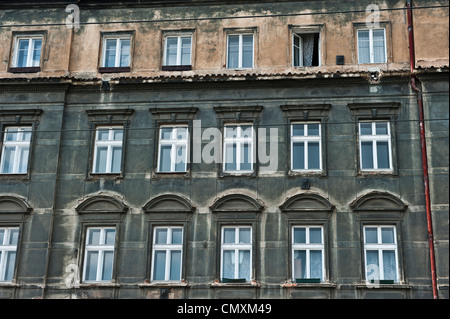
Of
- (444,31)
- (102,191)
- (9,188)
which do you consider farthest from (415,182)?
(9,188)

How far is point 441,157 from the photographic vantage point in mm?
17047

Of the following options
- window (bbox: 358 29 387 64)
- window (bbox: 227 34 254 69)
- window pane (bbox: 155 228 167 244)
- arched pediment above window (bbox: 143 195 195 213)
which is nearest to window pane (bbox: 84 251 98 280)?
window pane (bbox: 155 228 167 244)

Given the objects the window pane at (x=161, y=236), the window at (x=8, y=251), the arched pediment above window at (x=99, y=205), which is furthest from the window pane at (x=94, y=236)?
the window at (x=8, y=251)

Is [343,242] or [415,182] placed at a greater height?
[415,182]

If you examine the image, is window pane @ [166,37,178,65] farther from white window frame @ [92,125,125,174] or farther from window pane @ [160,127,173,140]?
white window frame @ [92,125,125,174]

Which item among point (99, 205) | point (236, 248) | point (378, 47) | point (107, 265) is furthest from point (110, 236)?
point (378, 47)

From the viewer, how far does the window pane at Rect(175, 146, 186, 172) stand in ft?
59.1

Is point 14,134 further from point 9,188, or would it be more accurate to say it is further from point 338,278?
point 338,278

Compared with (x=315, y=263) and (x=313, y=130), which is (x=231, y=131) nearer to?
(x=313, y=130)

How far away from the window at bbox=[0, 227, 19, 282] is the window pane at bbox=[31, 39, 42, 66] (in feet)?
16.8

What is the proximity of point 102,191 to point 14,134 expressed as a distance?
10.9ft

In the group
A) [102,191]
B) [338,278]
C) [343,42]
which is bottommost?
[338,278]
